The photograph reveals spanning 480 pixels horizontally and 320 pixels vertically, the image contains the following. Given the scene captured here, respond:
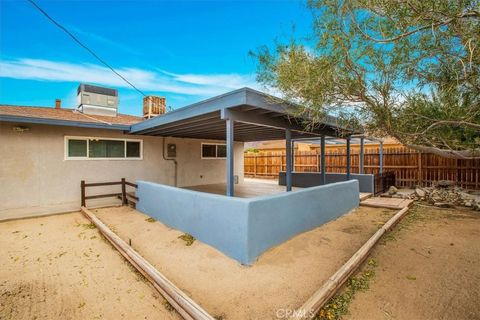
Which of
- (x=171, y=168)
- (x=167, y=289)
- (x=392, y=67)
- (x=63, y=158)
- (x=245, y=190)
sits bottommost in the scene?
(x=167, y=289)

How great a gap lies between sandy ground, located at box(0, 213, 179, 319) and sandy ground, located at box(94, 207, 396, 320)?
0.46 m

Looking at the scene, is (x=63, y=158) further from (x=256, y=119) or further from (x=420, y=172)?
(x=420, y=172)

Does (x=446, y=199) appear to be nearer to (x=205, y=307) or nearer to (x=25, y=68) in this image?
(x=205, y=307)

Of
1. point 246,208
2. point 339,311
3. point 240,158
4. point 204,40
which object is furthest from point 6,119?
point 204,40

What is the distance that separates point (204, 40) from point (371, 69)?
36.1 feet

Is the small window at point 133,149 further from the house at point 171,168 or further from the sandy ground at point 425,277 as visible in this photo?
the sandy ground at point 425,277

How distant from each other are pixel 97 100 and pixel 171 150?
374 centimetres

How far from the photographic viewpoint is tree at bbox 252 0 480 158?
2.54 meters

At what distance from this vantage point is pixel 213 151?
11.0 metres

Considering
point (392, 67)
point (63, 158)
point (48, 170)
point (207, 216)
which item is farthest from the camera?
point (63, 158)

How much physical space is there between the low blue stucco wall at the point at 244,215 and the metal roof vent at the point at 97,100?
5492 mm

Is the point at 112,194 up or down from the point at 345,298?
up

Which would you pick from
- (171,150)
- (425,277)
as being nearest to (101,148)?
(171,150)

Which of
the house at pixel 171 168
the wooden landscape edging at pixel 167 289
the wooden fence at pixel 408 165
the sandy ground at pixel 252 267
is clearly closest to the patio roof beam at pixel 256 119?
the house at pixel 171 168
